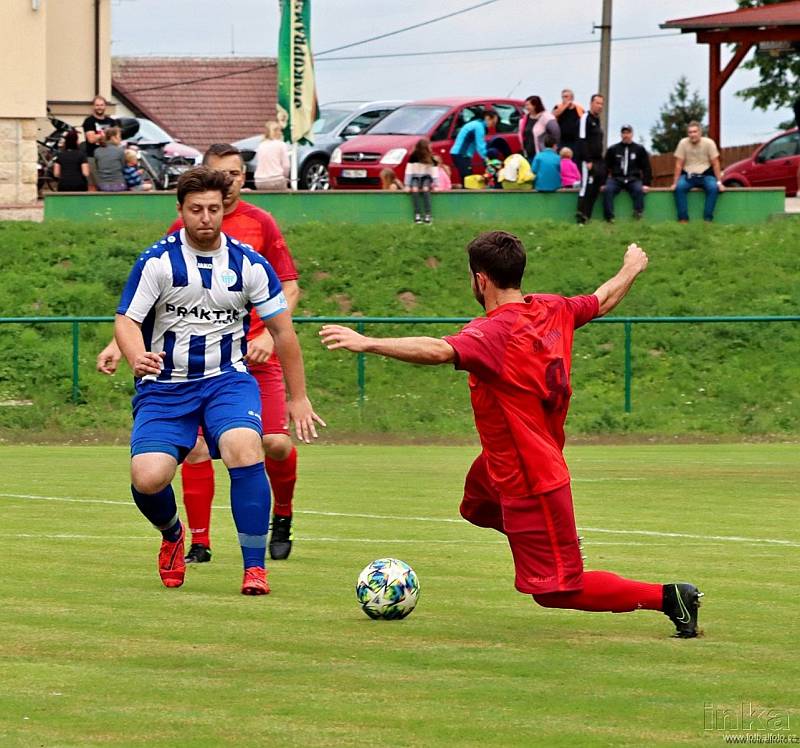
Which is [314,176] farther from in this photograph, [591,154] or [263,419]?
[263,419]

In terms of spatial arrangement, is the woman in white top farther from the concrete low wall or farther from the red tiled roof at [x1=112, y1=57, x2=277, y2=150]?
the red tiled roof at [x1=112, y1=57, x2=277, y2=150]

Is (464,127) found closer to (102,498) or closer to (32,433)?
(32,433)

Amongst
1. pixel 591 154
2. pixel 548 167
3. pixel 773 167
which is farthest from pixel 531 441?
pixel 773 167

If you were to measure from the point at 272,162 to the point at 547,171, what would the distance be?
4.70 m

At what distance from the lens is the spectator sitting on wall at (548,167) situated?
28.6 metres

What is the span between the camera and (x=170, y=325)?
8.56 meters

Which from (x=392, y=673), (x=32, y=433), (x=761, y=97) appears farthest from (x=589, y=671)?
(x=761, y=97)

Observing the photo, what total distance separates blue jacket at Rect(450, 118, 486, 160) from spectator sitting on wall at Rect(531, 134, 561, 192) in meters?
1.24

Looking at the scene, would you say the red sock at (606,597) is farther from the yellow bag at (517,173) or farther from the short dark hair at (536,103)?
the yellow bag at (517,173)

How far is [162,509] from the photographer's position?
28.6 ft

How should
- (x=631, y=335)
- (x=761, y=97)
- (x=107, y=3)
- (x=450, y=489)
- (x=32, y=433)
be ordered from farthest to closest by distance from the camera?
(x=761, y=97) < (x=107, y=3) < (x=631, y=335) < (x=32, y=433) < (x=450, y=489)

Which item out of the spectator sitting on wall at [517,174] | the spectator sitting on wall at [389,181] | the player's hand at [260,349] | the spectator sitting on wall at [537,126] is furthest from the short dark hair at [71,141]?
the player's hand at [260,349]

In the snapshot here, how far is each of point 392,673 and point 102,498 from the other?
8.08 m

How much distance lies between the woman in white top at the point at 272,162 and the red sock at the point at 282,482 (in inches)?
777
